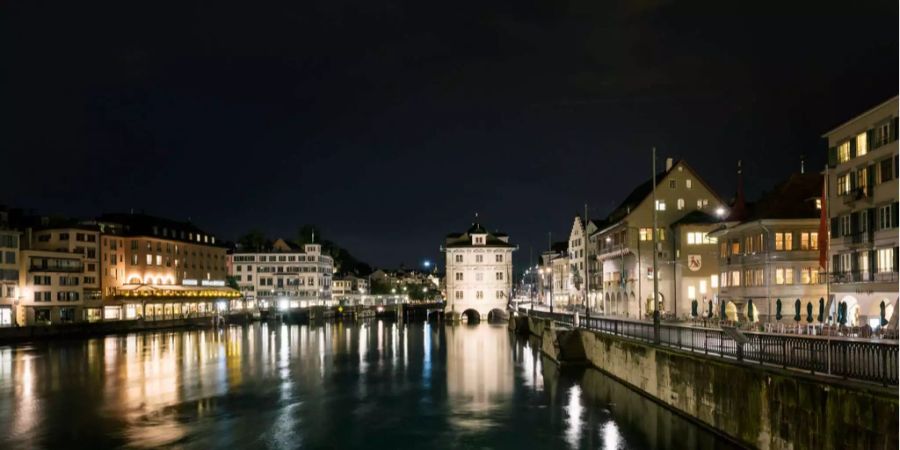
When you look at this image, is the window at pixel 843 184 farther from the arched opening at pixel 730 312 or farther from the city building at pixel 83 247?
the city building at pixel 83 247

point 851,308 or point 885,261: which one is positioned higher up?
point 885,261

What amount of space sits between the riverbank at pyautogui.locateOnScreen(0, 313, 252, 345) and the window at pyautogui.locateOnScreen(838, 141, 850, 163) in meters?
83.9

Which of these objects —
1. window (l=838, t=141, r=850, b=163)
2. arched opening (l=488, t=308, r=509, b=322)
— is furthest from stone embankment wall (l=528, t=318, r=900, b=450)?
arched opening (l=488, t=308, r=509, b=322)

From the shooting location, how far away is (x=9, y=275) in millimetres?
99000

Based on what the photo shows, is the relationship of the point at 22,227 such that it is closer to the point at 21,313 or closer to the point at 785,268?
the point at 21,313

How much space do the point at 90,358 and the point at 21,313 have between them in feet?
126

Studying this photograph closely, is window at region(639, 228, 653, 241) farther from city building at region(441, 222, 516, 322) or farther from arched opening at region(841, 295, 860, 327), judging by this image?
city building at region(441, 222, 516, 322)

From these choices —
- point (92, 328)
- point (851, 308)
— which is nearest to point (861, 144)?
point (851, 308)

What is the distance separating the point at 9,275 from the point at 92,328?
1188 cm

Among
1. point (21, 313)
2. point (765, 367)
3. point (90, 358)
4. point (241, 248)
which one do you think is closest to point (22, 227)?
point (21, 313)

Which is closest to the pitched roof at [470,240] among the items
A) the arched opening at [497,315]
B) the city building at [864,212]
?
the arched opening at [497,315]

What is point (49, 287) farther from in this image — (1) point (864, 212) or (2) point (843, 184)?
(1) point (864, 212)

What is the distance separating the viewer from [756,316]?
5200 centimetres

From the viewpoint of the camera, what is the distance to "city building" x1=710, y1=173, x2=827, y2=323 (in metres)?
54.7
